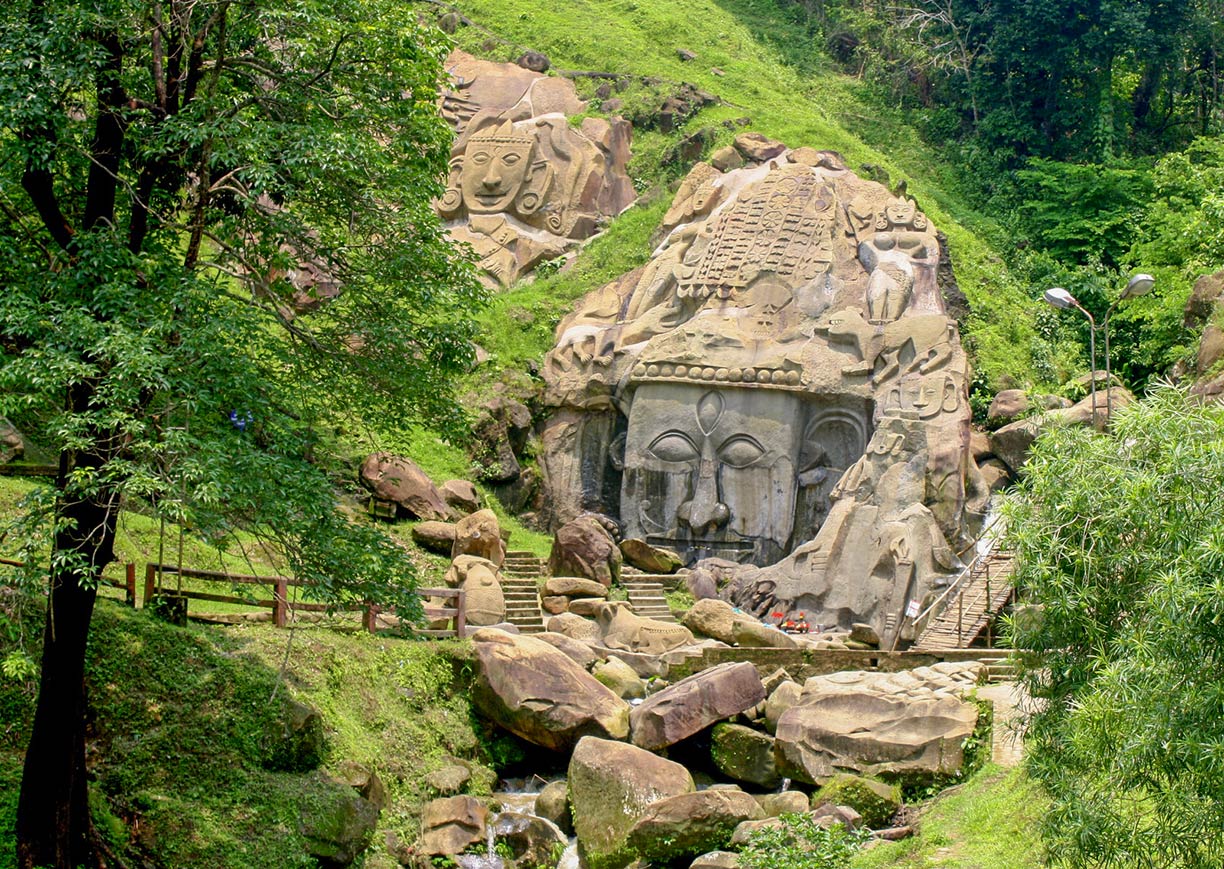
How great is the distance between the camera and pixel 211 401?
41.0ft

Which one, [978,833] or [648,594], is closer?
[978,833]

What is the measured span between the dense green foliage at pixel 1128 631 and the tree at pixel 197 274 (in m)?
6.43

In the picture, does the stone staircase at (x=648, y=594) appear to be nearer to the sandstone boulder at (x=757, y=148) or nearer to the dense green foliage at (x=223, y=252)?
the dense green foliage at (x=223, y=252)

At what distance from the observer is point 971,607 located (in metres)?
23.8

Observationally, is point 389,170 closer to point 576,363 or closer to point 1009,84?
point 576,363

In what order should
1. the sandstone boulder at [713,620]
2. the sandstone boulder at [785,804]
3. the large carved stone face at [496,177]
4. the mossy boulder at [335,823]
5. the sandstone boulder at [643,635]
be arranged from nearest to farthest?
the mossy boulder at [335,823]
the sandstone boulder at [785,804]
the sandstone boulder at [643,635]
the sandstone boulder at [713,620]
the large carved stone face at [496,177]

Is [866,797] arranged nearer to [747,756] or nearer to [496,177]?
[747,756]

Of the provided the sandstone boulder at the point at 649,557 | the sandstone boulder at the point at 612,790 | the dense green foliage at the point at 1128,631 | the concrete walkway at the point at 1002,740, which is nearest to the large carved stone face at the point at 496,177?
the sandstone boulder at the point at 649,557

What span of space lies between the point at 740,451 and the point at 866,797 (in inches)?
459

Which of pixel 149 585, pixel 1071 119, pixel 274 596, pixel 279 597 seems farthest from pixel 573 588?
pixel 1071 119

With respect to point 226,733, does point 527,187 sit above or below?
above

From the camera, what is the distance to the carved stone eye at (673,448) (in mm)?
28547

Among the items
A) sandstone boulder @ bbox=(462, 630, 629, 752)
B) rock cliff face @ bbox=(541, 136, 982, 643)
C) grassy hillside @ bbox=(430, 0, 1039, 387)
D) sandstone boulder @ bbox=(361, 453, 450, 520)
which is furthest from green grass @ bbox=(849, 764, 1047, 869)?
grassy hillside @ bbox=(430, 0, 1039, 387)

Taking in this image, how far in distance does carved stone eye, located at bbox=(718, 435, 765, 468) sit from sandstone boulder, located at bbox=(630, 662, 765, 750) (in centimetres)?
884
